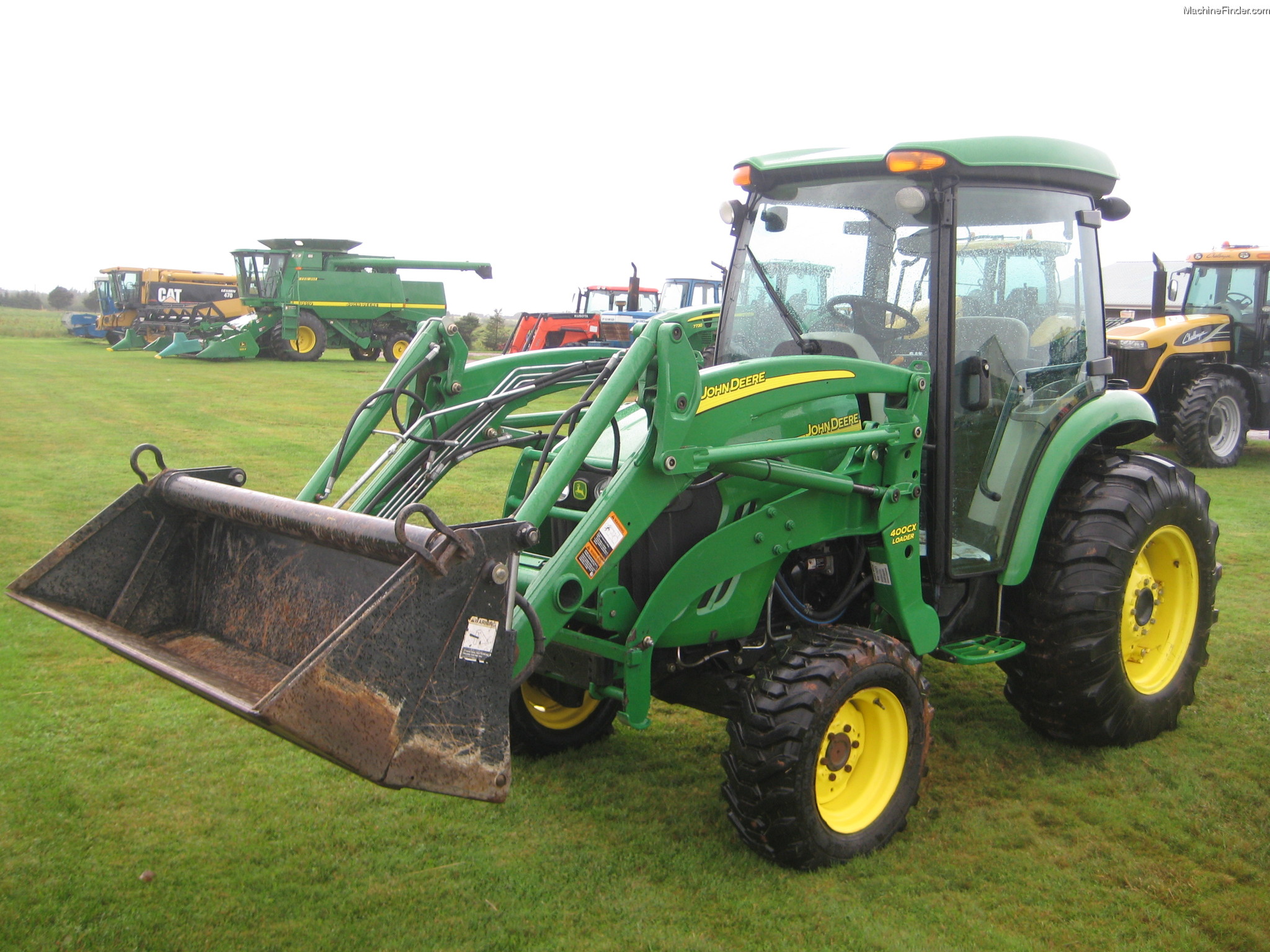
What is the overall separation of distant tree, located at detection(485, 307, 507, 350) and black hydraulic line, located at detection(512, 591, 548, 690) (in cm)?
2974

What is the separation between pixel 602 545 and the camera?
3080mm

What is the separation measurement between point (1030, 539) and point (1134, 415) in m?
0.89

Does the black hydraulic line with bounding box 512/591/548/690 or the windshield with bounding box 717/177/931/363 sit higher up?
the windshield with bounding box 717/177/931/363

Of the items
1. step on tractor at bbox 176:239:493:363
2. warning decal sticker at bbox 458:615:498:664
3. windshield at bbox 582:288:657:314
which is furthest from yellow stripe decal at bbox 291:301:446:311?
warning decal sticker at bbox 458:615:498:664

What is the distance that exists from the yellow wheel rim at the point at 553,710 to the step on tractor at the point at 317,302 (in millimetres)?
24685

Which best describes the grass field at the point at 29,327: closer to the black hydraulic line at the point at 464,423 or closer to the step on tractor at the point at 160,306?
the step on tractor at the point at 160,306

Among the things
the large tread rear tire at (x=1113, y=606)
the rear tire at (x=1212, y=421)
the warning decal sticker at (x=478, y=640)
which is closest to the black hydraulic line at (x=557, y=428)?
the warning decal sticker at (x=478, y=640)

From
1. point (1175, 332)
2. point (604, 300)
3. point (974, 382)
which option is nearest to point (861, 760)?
point (974, 382)

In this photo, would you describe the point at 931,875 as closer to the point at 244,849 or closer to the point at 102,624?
the point at 244,849

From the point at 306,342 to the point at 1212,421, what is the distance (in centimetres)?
2265

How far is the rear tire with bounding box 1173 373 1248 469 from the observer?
446 inches

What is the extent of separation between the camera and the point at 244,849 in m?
3.40

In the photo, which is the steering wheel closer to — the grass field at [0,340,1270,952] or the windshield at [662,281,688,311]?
the grass field at [0,340,1270,952]

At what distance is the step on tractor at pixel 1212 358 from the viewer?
37.6 ft
